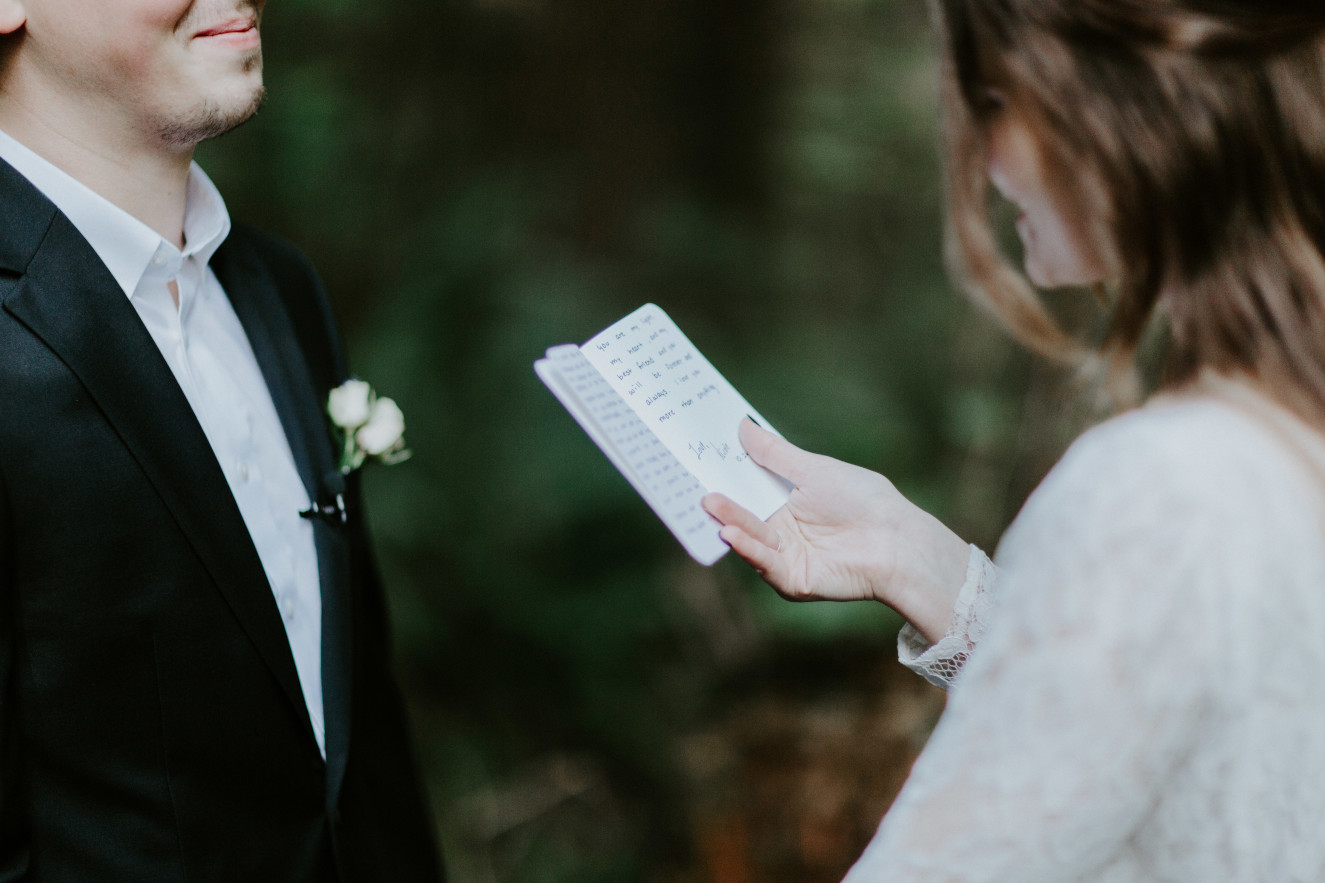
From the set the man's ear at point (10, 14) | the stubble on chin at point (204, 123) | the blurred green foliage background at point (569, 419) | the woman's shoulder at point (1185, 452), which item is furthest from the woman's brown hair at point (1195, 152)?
the blurred green foliage background at point (569, 419)

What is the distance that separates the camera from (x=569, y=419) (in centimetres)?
353

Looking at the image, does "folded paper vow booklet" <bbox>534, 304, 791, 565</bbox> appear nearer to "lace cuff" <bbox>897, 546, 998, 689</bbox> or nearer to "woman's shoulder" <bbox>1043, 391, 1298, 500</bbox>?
"lace cuff" <bbox>897, 546, 998, 689</bbox>

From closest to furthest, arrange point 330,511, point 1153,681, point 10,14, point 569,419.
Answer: point 1153,681
point 10,14
point 330,511
point 569,419

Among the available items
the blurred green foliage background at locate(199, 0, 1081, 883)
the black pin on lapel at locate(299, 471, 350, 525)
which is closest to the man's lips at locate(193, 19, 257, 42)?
the black pin on lapel at locate(299, 471, 350, 525)

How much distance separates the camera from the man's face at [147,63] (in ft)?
4.99

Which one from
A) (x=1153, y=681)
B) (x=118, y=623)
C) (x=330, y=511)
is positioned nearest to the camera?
(x=1153, y=681)

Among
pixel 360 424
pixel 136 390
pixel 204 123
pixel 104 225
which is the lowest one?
pixel 360 424

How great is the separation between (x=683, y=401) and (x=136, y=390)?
83 centimetres

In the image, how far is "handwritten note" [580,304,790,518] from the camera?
1606 mm

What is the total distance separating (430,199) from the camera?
363 centimetres

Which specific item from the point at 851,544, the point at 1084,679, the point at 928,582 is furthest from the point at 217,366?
the point at 1084,679

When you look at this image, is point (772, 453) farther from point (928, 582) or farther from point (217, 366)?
point (217, 366)

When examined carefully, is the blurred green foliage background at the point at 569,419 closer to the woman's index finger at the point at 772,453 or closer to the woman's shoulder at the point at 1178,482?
the woman's index finger at the point at 772,453

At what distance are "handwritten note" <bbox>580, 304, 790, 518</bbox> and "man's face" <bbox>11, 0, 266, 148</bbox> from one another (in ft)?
2.45
